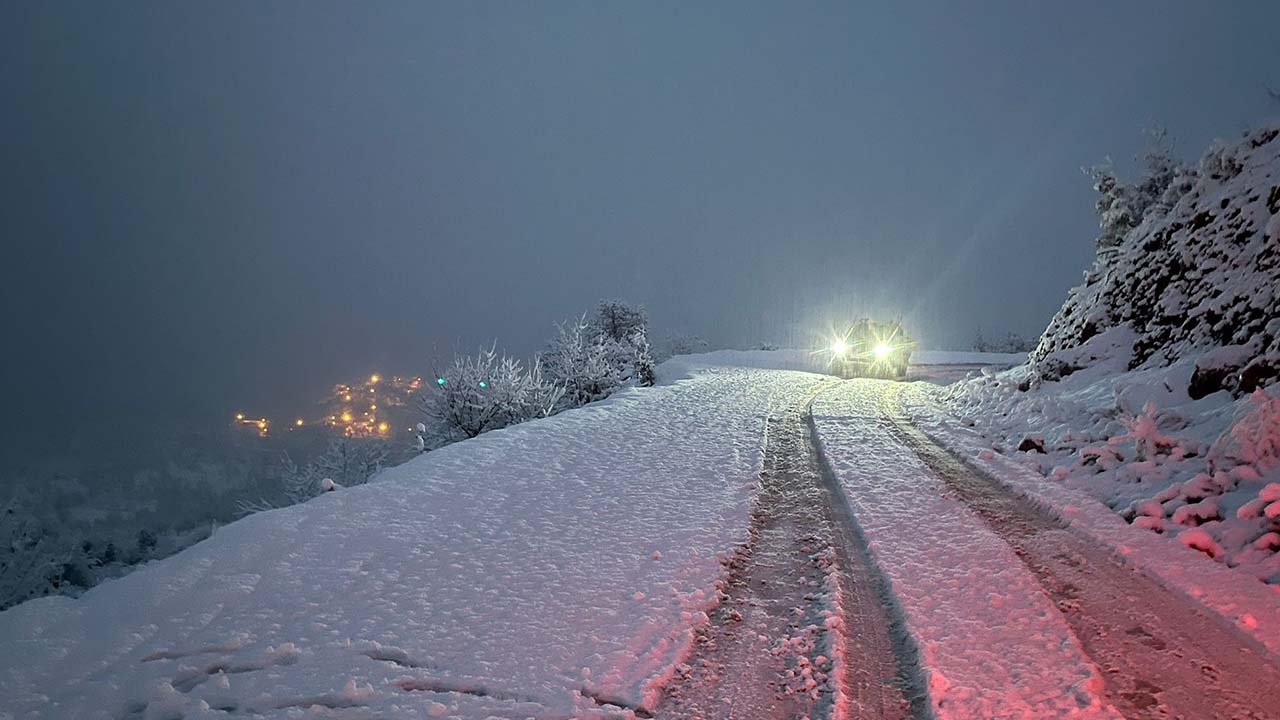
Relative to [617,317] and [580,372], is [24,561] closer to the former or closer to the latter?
[580,372]

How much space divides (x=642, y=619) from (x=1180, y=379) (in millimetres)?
9526

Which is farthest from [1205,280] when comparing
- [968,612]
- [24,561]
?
[24,561]

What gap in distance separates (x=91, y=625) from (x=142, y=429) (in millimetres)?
107498

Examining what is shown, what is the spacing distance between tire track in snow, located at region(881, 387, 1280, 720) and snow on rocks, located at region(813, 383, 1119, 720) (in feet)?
0.52

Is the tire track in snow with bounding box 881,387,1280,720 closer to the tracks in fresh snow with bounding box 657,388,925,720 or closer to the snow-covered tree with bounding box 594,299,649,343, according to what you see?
the tracks in fresh snow with bounding box 657,388,925,720

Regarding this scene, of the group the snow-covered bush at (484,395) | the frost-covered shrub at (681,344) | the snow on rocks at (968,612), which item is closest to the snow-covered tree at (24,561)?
the snow-covered bush at (484,395)

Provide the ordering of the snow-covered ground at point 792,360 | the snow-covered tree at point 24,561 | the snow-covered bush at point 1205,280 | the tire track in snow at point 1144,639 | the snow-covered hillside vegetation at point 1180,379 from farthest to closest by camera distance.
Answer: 1. the snow-covered ground at point 792,360
2. the snow-covered tree at point 24,561
3. the snow-covered bush at point 1205,280
4. the snow-covered hillside vegetation at point 1180,379
5. the tire track in snow at point 1144,639

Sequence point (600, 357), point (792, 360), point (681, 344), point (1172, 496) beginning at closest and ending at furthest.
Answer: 1. point (1172, 496)
2. point (600, 357)
3. point (792, 360)
4. point (681, 344)

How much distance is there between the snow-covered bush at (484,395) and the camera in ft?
57.2

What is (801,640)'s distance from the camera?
Answer: 3812 millimetres

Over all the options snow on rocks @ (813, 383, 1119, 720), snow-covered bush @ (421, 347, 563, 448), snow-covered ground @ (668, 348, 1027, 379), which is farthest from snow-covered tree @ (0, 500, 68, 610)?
snow-covered ground @ (668, 348, 1027, 379)

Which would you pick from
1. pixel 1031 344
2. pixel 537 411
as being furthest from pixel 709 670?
pixel 1031 344

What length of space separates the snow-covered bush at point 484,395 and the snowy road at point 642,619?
33.5 feet

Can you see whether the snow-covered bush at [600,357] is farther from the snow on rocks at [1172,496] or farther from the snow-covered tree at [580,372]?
the snow on rocks at [1172,496]
